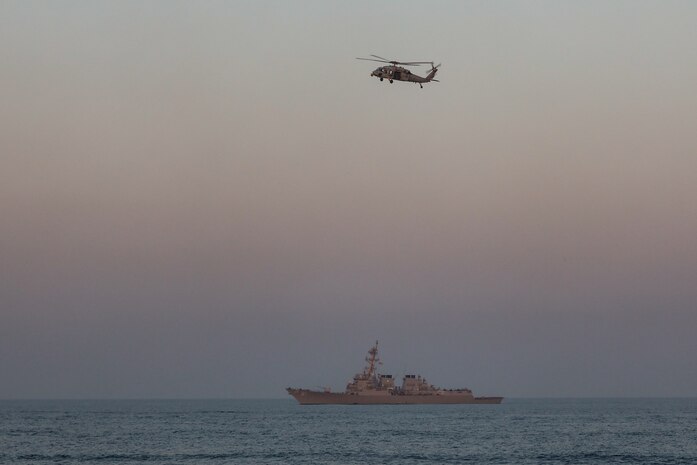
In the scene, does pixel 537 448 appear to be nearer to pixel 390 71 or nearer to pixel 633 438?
pixel 633 438

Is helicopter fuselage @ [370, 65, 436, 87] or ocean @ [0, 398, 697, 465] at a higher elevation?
helicopter fuselage @ [370, 65, 436, 87]

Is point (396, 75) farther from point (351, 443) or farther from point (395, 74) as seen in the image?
point (351, 443)

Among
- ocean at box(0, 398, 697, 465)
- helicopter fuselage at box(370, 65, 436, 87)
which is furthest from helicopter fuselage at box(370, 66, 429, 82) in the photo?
ocean at box(0, 398, 697, 465)

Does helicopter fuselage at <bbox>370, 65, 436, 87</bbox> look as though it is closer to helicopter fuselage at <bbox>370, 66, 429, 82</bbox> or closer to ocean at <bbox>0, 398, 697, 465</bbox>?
helicopter fuselage at <bbox>370, 66, 429, 82</bbox>

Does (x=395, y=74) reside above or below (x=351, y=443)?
above

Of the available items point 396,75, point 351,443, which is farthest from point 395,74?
point 351,443

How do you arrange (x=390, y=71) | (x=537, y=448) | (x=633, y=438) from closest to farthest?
(x=390, y=71) < (x=537, y=448) < (x=633, y=438)

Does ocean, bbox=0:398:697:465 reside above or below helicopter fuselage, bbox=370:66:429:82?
below

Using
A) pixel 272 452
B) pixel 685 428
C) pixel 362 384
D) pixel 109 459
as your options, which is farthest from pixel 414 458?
pixel 362 384

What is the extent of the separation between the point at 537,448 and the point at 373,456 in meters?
18.9

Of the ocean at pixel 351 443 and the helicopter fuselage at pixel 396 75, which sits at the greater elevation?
the helicopter fuselage at pixel 396 75

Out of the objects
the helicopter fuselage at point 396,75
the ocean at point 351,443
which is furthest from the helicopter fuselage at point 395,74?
the ocean at point 351,443

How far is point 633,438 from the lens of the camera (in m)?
105

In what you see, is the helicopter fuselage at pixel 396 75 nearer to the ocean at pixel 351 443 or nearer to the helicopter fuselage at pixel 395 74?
the helicopter fuselage at pixel 395 74
